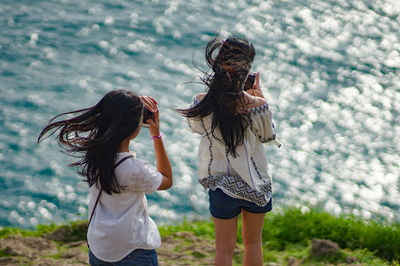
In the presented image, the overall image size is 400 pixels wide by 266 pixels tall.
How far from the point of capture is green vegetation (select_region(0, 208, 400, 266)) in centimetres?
433

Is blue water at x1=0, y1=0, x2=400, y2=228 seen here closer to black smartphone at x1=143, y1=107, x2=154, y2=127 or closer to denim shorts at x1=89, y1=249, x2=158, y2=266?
denim shorts at x1=89, y1=249, x2=158, y2=266

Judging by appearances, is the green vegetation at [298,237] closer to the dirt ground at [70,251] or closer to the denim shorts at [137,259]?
the dirt ground at [70,251]

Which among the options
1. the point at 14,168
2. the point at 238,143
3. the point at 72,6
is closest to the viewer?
the point at 238,143

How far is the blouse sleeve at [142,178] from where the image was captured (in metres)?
2.52

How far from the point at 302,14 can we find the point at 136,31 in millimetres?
3607

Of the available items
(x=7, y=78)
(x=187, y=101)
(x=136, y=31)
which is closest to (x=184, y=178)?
(x=187, y=101)

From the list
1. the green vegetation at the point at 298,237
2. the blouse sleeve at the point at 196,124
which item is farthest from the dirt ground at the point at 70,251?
the blouse sleeve at the point at 196,124

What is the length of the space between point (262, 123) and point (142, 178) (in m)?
0.84

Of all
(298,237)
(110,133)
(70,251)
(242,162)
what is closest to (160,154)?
(110,133)

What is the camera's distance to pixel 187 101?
9.47 metres

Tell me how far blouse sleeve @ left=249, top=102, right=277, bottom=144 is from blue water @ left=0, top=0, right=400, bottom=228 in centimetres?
327

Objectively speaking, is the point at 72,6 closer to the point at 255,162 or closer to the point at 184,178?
the point at 184,178

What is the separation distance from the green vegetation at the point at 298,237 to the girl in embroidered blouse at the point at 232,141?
4.03ft

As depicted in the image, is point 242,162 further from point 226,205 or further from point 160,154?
point 160,154
